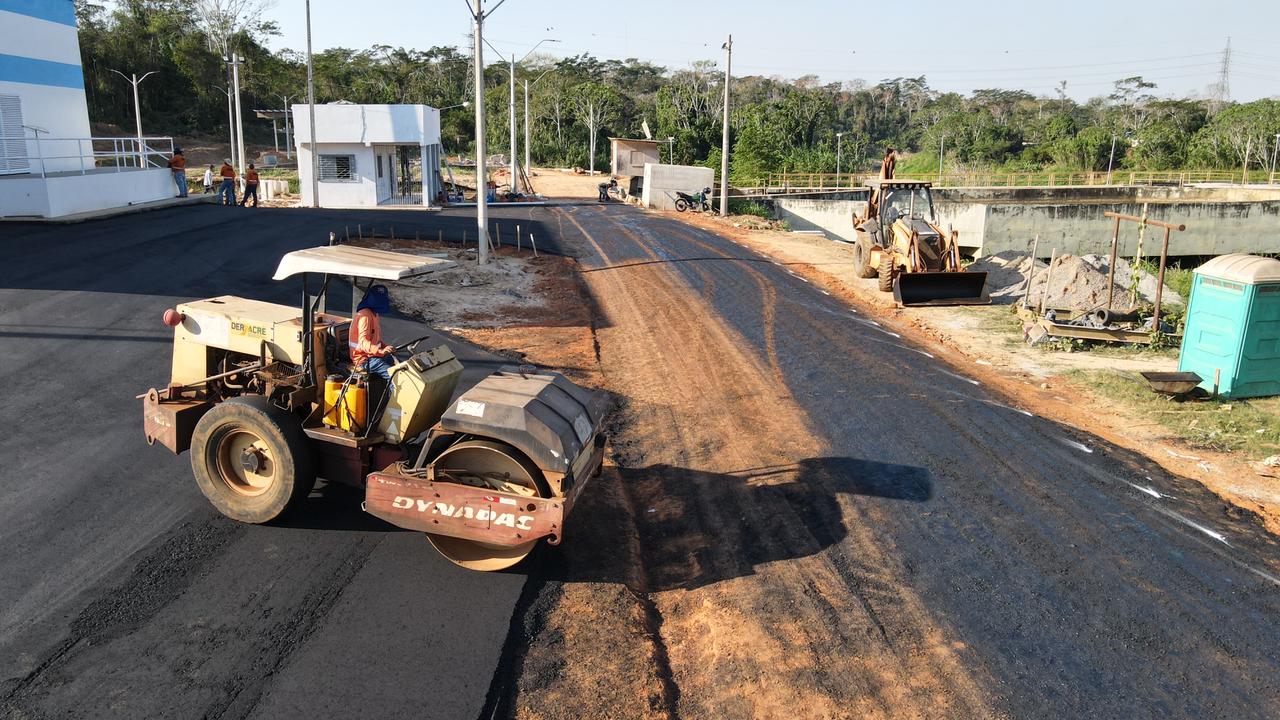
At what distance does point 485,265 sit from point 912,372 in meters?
11.5

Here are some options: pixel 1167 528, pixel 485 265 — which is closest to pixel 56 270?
pixel 485 265

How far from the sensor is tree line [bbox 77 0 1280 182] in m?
64.9

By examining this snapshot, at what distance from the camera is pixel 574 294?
63.4 ft

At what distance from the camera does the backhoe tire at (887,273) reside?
66.0 feet

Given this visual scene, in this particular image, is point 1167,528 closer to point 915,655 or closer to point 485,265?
point 915,655

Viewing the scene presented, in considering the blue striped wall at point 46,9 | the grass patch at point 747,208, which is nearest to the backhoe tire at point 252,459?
the blue striped wall at point 46,9

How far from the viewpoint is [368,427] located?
7484mm

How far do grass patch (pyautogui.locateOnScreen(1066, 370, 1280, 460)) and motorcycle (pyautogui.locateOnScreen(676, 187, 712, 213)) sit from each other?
29044 millimetres

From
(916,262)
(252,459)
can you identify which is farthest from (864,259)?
(252,459)

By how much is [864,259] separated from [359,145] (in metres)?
26.3

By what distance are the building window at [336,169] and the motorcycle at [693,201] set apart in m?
14.3

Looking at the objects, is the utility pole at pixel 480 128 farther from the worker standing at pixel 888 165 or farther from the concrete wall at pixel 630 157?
the concrete wall at pixel 630 157

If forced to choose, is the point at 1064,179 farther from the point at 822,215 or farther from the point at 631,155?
the point at 631,155

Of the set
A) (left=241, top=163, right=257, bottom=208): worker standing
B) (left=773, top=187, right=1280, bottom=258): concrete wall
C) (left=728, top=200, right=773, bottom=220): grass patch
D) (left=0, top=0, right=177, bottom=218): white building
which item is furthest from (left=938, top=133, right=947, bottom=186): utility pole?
(left=0, top=0, right=177, bottom=218): white building
